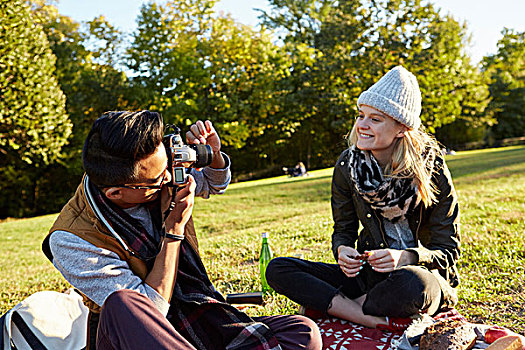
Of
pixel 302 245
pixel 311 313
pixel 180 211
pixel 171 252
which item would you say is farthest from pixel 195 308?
pixel 302 245

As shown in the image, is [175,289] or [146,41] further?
[146,41]

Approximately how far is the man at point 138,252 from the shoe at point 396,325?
0.90m

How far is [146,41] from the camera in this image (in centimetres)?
2233

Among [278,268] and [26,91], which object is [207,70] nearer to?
[26,91]

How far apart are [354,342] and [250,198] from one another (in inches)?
389

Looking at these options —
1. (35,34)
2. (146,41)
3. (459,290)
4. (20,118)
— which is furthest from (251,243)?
(146,41)

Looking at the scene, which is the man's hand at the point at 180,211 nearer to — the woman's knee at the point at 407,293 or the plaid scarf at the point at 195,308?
the plaid scarf at the point at 195,308

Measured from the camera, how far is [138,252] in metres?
2.31

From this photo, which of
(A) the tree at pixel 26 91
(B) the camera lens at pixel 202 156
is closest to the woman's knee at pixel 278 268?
(B) the camera lens at pixel 202 156

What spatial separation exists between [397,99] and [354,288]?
1.45 m

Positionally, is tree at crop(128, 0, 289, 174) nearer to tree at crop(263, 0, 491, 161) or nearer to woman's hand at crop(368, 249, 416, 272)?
tree at crop(263, 0, 491, 161)

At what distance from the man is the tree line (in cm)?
1652

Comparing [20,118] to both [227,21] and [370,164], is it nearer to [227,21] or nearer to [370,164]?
[227,21]

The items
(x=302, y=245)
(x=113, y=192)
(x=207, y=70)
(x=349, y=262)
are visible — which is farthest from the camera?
(x=207, y=70)
